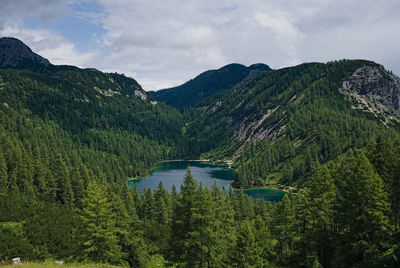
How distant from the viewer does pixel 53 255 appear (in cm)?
4156

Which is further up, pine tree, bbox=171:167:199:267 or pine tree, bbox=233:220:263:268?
pine tree, bbox=171:167:199:267

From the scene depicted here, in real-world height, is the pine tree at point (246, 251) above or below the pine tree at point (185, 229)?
below

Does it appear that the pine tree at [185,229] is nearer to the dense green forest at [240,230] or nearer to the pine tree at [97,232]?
the dense green forest at [240,230]

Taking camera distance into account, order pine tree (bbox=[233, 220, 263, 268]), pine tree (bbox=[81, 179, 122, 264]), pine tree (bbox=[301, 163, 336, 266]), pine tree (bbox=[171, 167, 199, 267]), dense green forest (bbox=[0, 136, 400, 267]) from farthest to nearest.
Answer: pine tree (bbox=[301, 163, 336, 266])
pine tree (bbox=[233, 220, 263, 268])
pine tree (bbox=[81, 179, 122, 264])
dense green forest (bbox=[0, 136, 400, 267])
pine tree (bbox=[171, 167, 199, 267])

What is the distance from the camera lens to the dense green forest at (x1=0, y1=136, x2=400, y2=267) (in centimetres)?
2738

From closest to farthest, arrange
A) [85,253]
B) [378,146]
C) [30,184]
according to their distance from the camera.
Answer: [85,253] < [378,146] < [30,184]

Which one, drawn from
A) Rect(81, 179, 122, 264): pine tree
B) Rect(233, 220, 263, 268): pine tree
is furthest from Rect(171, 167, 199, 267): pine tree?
Rect(233, 220, 263, 268): pine tree

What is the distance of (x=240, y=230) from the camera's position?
34.9 metres

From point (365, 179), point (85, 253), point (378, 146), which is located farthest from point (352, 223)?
point (85, 253)

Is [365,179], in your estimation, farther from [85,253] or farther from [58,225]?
[58,225]

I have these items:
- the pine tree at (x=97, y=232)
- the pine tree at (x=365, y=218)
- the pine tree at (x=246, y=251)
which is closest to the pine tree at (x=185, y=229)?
the pine tree at (x=97, y=232)

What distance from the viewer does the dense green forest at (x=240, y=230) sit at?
89.8 ft

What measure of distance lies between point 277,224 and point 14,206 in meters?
44.5

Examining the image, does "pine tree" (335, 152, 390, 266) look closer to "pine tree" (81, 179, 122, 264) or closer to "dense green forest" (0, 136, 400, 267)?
"dense green forest" (0, 136, 400, 267)
